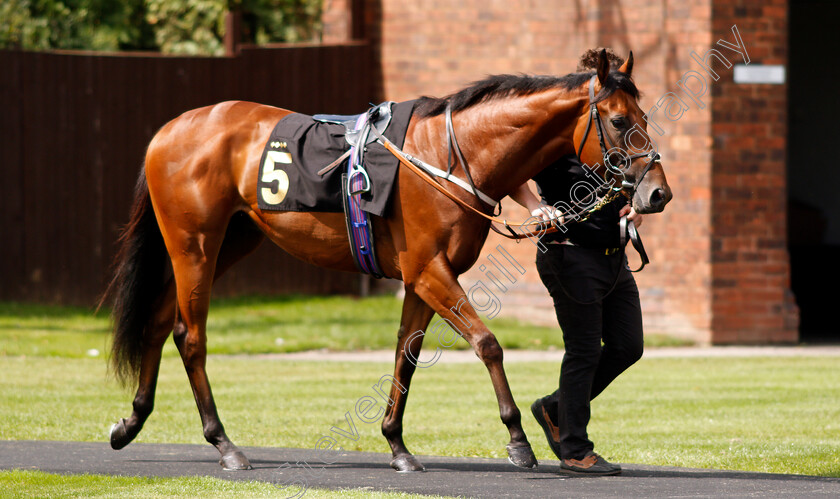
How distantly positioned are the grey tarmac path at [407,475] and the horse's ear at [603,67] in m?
2.08

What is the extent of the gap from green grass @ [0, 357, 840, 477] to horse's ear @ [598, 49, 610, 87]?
239 cm

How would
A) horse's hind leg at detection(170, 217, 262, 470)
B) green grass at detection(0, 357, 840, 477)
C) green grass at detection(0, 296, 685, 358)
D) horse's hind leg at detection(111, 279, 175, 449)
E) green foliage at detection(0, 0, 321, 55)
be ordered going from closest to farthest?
horse's hind leg at detection(170, 217, 262, 470) → horse's hind leg at detection(111, 279, 175, 449) → green grass at detection(0, 357, 840, 477) → green grass at detection(0, 296, 685, 358) → green foliage at detection(0, 0, 321, 55)

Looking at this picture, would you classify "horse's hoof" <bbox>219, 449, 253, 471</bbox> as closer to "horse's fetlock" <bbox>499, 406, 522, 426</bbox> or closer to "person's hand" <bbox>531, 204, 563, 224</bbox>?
"horse's fetlock" <bbox>499, 406, 522, 426</bbox>

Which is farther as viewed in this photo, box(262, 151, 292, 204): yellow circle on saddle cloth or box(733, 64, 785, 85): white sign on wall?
box(733, 64, 785, 85): white sign on wall

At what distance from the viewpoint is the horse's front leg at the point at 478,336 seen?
20.0 feet

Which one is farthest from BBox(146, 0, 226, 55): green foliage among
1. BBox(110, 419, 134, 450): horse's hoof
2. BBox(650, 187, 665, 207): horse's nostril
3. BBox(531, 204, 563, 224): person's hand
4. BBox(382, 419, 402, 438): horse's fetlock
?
BBox(650, 187, 665, 207): horse's nostril

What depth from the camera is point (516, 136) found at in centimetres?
620

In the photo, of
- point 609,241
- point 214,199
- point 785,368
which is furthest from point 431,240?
point 785,368

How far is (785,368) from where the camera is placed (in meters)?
11.4

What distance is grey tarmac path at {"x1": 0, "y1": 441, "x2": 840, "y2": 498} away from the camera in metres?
5.80

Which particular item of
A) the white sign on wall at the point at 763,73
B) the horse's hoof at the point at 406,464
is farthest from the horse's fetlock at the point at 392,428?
the white sign on wall at the point at 763,73

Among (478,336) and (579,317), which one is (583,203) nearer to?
(579,317)

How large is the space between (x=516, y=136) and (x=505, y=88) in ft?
1.08

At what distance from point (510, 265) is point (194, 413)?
6.19m
